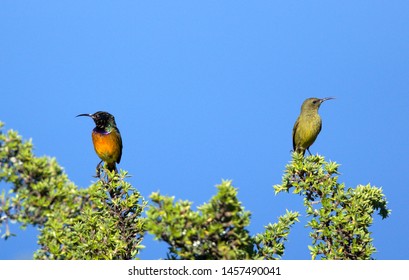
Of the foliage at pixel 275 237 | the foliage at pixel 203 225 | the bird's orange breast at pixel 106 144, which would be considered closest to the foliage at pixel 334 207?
the foliage at pixel 275 237

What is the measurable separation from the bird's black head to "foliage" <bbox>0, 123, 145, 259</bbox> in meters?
2.98

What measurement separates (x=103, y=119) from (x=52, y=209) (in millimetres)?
3839

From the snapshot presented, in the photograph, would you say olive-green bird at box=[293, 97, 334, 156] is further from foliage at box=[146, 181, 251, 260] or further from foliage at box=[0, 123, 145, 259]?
foliage at box=[146, 181, 251, 260]

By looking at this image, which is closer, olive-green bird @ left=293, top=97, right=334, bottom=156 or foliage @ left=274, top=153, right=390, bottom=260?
foliage @ left=274, top=153, right=390, bottom=260

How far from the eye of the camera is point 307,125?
37.8ft

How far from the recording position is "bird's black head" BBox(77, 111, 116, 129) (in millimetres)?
10180

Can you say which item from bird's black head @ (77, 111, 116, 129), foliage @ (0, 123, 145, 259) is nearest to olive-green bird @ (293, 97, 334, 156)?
bird's black head @ (77, 111, 116, 129)

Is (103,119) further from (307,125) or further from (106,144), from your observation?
(307,125)

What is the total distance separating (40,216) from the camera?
21.4ft

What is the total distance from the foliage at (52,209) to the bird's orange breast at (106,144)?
299 cm


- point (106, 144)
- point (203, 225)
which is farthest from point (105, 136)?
point (203, 225)

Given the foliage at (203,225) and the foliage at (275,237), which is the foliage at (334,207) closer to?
the foliage at (275,237)
